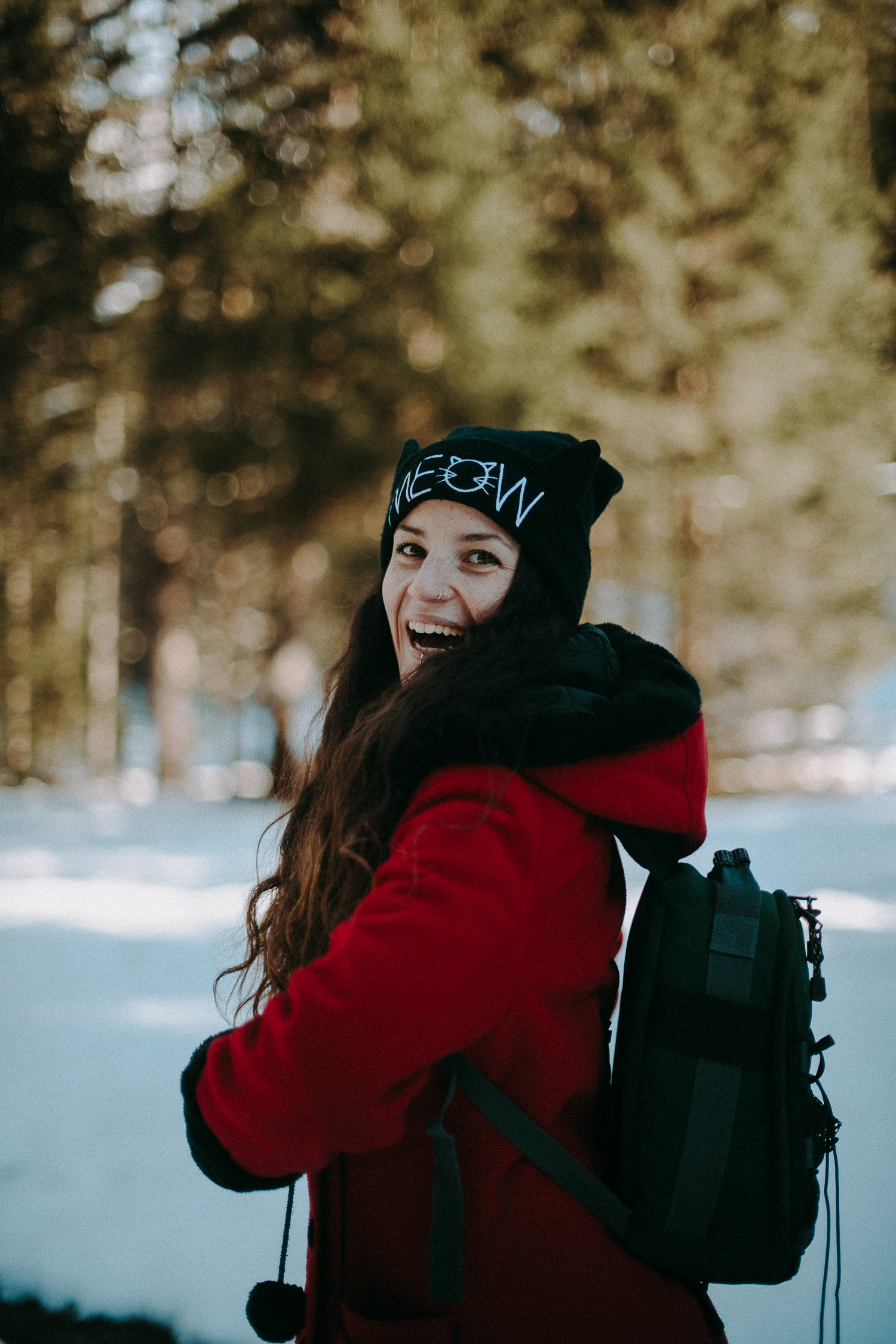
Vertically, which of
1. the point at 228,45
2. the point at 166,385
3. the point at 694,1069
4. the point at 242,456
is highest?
the point at 228,45

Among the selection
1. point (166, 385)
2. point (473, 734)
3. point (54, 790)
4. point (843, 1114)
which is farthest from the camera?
point (54, 790)

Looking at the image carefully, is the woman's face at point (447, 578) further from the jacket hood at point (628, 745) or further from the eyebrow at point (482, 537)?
the jacket hood at point (628, 745)

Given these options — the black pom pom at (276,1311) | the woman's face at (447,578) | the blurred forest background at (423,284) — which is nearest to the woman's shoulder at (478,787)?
the woman's face at (447,578)

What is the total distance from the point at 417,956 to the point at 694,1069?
1.41ft

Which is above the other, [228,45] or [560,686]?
[228,45]

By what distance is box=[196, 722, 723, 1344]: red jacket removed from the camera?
3.04 feet

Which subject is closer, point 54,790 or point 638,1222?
point 638,1222

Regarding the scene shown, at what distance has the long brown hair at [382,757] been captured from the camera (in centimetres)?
110

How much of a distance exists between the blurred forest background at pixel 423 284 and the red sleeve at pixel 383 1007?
4965 millimetres

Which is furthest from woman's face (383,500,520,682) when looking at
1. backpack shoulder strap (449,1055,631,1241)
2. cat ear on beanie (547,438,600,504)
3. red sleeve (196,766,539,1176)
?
backpack shoulder strap (449,1055,631,1241)

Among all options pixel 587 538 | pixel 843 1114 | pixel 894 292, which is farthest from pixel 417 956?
pixel 894 292

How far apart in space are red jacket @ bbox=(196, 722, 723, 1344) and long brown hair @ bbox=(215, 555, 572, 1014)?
0.17 ft

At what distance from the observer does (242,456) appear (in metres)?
10.7

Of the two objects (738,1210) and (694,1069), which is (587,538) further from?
(738,1210)
